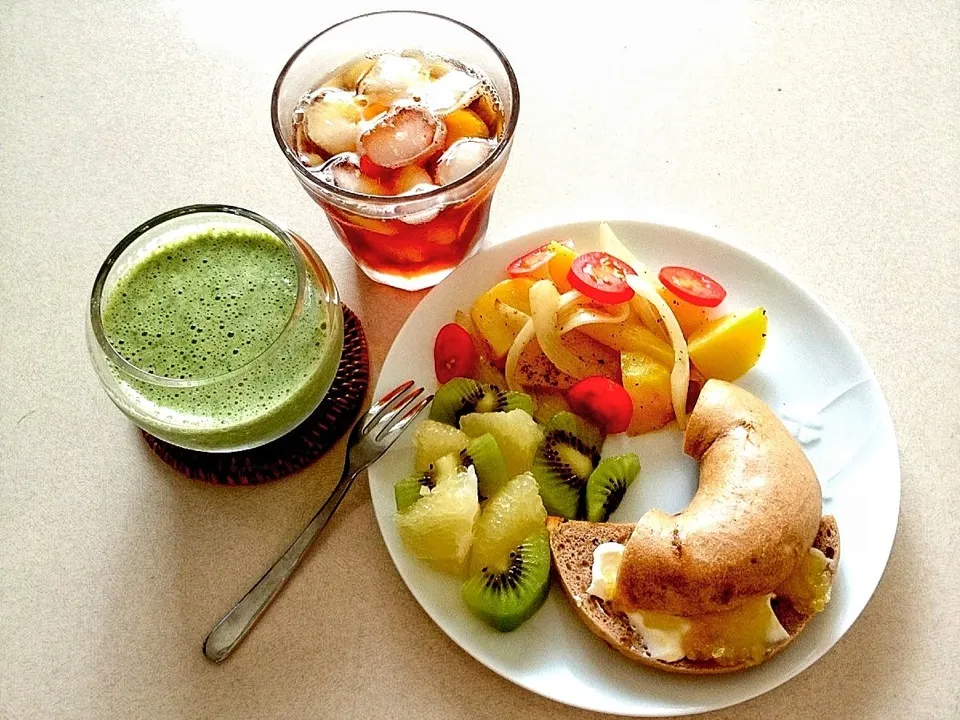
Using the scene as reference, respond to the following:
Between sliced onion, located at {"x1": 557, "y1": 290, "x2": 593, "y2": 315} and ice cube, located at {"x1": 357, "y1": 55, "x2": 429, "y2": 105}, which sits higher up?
ice cube, located at {"x1": 357, "y1": 55, "x2": 429, "y2": 105}

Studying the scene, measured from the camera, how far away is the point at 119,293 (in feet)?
4.93

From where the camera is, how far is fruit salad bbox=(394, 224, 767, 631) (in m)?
1.45

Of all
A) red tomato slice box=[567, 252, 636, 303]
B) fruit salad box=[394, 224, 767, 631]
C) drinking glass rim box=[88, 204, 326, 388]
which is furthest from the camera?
red tomato slice box=[567, 252, 636, 303]

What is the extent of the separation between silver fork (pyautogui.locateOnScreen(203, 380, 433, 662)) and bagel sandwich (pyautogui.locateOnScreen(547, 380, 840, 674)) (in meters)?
0.33

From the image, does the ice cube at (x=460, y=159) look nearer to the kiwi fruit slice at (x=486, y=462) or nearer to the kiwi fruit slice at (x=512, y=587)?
the kiwi fruit slice at (x=486, y=462)

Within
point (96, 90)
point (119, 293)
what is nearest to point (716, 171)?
point (119, 293)

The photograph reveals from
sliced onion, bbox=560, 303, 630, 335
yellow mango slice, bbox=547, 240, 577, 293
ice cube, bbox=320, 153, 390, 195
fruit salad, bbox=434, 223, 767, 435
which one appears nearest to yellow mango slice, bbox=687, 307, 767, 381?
fruit salad, bbox=434, 223, 767, 435

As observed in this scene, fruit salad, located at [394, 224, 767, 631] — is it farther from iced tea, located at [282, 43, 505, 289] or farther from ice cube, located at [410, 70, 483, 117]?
ice cube, located at [410, 70, 483, 117]

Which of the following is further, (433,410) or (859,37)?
(859,37)

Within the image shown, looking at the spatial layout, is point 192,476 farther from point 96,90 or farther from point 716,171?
point 716,171

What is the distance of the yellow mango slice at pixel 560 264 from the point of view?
1649 millimetres

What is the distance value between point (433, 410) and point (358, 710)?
499mm

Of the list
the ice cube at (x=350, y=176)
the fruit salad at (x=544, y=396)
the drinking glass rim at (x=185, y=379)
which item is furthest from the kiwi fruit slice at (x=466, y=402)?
the ice cube at (x=350, y=176)

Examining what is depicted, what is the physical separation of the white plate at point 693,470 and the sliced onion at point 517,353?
14cm
